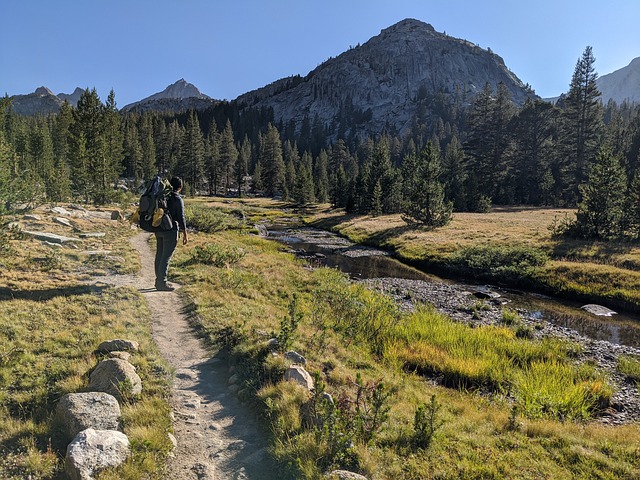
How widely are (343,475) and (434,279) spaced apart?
2300 cm

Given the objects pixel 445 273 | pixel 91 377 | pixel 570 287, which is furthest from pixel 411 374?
pixel 445 273

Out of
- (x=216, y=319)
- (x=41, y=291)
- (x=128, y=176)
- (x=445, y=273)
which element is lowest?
(x=445, y=273)

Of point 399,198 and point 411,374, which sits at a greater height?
point 399,198

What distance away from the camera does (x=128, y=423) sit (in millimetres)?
4934

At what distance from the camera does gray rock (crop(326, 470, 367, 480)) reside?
4.29 m

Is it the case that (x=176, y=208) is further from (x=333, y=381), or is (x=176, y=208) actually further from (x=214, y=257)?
(x=333, y=381)

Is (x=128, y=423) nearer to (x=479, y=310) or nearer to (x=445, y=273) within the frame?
(x=479, y=310)

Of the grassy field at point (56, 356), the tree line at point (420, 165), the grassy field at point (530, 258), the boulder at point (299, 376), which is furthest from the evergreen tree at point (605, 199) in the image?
the grassy field at point (56, 356)

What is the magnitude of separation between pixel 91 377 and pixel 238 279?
879cm

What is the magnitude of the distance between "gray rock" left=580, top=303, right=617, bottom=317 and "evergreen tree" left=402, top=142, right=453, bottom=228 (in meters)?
25.4

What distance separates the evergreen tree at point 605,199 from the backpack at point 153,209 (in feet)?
110

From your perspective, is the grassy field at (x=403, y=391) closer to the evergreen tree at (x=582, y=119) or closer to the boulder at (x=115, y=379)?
the boulder at (x=115, y=379)

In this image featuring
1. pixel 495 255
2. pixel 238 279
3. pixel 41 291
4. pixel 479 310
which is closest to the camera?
pixel 41 291

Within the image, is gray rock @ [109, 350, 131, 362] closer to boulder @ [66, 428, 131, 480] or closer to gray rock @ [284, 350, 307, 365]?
boulder @ [66, 428, 131, 480]
